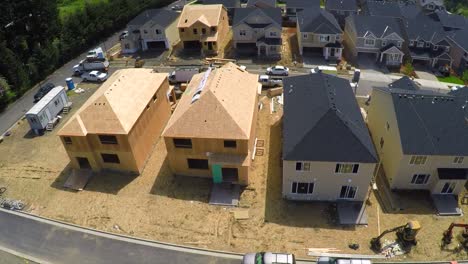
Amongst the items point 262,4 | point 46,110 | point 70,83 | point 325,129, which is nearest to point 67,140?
point 46,110

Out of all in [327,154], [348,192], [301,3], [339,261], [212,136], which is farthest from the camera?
[301,3]

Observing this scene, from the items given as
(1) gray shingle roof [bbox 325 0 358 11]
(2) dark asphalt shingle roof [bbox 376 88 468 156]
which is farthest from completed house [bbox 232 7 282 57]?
(2) dark asphalt shingle roof [bbox 376 88 468 156]

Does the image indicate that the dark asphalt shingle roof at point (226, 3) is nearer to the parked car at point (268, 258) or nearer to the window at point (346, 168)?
the window at point (346, 168)

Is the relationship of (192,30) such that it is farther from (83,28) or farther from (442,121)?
(442,121)

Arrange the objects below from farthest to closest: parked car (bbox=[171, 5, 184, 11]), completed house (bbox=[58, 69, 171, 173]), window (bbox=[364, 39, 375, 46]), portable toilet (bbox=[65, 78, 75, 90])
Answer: parked car (bbox=[171, 5, 184, 11]) < window (bbox=[364, 39, 375, 46]) < portable toilet (bbox=[65, 78, 75, 90]) < completed house (bbox=[58, 69, 171, 173])

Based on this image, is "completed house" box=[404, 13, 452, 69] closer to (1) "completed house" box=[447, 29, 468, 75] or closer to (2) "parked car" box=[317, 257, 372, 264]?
(1) "completed house" box=[447, 29, 468, 75]

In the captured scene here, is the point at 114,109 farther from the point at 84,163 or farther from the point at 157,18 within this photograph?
the point at 157,18
